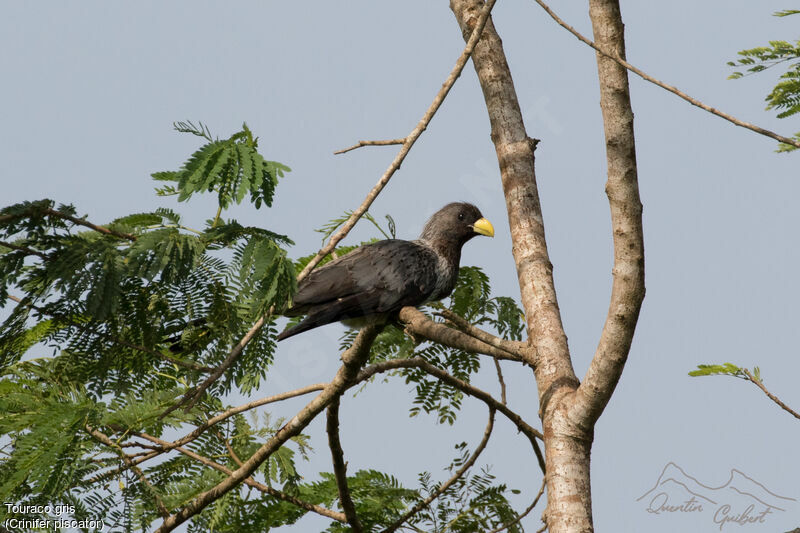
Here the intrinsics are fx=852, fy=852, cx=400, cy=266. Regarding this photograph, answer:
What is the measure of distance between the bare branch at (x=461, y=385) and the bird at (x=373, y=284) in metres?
1.03

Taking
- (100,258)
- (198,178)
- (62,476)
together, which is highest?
(198,178)

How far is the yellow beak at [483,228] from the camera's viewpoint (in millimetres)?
7238

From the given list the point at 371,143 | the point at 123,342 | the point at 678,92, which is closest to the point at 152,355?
the point at 123,342

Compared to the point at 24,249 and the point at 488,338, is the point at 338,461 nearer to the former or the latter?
the point at 488,338

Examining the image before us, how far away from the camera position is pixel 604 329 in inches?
148

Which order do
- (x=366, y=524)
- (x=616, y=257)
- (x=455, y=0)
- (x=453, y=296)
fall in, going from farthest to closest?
(x=455, y=0)
(x=453, y=296)
(x=366, y=524)
(x=616, y=257)

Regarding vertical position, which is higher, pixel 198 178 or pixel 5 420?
pixel 198 178

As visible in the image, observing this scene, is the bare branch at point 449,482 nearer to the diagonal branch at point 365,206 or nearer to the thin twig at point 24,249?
the diagonal branch at point 365,206

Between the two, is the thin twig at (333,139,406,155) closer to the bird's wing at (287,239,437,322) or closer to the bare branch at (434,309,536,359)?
the bare branch at (434,309,536,359)

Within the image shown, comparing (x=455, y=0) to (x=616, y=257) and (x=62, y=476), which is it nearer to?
(x=616, y=257)

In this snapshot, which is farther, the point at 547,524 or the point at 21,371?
the point at 21,371

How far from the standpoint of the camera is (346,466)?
179 inches

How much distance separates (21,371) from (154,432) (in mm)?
750

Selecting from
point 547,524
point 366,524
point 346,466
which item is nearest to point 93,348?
point 346,466
